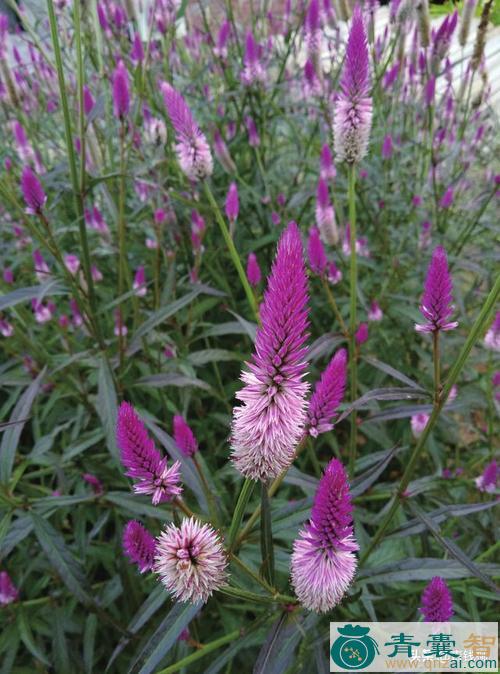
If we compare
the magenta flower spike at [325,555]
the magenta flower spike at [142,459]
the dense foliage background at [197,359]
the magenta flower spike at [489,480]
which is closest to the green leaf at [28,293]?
the dense foliage background at [197,359]

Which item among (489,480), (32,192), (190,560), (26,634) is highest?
(32,192)

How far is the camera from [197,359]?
6.15 feet

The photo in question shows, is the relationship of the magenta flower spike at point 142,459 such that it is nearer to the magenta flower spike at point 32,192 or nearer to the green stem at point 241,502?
the green stem at point 241,502

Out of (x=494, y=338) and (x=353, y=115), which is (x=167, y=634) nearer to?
(x=353, y=115)

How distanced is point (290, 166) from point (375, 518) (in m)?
2.20

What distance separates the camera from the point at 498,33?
20.5ft

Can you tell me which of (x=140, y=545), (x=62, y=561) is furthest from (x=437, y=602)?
(x=62, y=561)

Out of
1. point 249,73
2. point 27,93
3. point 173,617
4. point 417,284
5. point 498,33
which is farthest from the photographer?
point 498,33

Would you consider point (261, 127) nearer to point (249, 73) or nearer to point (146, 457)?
point (249, 73)

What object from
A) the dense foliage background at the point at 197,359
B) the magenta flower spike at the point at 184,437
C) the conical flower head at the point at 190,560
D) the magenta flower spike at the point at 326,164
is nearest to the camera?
the conical flower head at the point at 190,560

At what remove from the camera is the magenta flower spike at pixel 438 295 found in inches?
35.7

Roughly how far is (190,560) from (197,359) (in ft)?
3.70

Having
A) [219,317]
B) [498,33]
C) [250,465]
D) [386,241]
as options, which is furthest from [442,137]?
[498,33]

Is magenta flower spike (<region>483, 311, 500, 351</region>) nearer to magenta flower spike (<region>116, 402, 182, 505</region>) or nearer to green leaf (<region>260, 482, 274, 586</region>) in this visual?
green leaf (<region>260, 482, 274, 586</region>)
